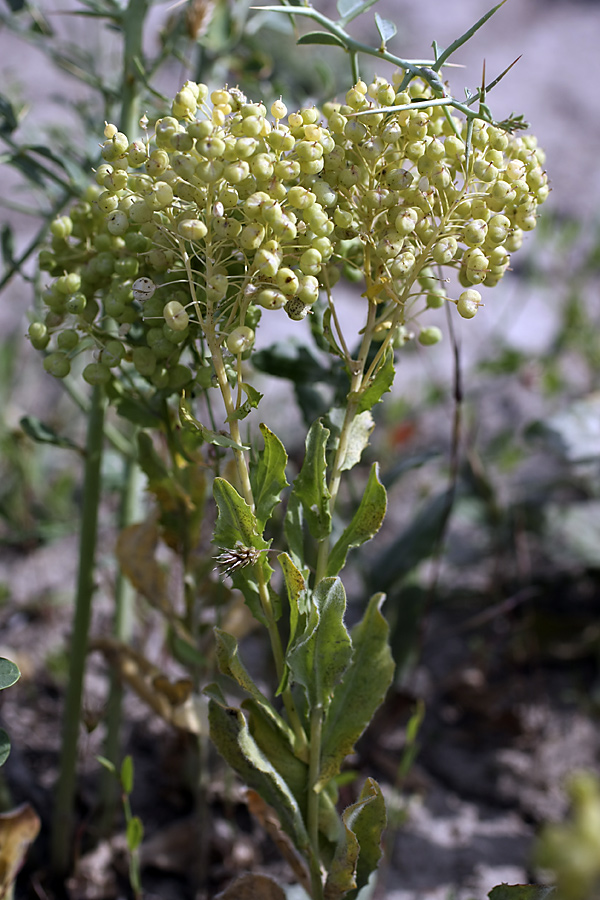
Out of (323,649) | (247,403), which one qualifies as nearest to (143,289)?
(247,403)

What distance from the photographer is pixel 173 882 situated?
3.74 feet

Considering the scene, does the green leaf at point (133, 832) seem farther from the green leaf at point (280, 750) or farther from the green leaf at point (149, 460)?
the green leaf at point (149, 460)

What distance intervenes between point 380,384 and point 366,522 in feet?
0.43

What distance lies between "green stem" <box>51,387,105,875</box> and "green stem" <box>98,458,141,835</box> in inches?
2.9

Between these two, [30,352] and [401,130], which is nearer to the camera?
[401,130]

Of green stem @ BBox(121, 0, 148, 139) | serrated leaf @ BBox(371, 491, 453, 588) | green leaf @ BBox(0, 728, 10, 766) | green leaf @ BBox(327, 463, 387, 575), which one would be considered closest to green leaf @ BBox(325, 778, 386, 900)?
green leaf @ BBox(327, 463, 387, 575)

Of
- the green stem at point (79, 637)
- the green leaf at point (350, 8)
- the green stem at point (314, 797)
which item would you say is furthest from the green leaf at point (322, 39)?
the green stem at point (314, 797)

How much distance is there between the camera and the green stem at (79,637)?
3.19ft

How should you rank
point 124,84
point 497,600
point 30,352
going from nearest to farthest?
point 124,84, point 497,600, point 30,352

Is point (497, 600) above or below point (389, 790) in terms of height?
above

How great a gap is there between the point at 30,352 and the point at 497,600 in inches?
65.8

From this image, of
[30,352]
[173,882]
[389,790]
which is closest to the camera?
[173,882]

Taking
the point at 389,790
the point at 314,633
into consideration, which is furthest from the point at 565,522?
the point at 314,633

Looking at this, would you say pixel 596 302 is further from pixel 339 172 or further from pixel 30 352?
pixel 339 172
